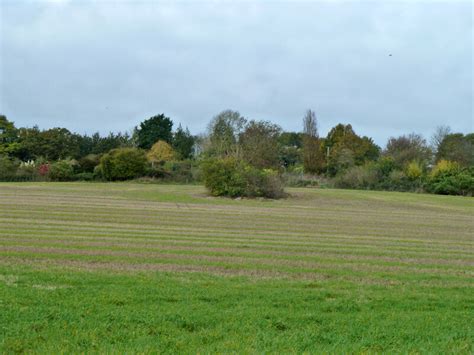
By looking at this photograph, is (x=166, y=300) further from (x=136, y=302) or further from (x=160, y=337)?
(x=160, y=337)

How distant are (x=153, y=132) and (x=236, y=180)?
57312 mm

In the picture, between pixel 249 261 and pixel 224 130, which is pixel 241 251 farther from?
pixel 224 130

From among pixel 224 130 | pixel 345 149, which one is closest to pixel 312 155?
pixel 345 149

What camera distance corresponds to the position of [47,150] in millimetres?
83812

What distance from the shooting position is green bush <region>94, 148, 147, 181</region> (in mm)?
68875

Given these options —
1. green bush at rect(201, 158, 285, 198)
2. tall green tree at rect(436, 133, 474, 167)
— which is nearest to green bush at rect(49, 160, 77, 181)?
green bush at rect(201, 158, 285, 198)

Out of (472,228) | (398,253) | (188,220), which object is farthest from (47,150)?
(398,253)

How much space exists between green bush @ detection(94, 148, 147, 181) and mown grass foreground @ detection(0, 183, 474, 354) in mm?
45778

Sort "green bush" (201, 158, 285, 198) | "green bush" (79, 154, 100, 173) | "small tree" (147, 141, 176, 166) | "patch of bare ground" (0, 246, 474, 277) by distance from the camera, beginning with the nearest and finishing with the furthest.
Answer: "patch of bare ground" (0, 246, 474, 277)
"green bush" (201, 158, 285, 198)
"green bush" (79, 154, 100, 173)
"small tree" (147, 141, 176, 166)

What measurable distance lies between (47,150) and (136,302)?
79.9m

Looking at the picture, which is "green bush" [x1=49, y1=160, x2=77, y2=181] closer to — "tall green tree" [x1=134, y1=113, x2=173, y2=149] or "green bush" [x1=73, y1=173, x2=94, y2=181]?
"green bush" [x1=73, y1=173, x2=94, y2=181]

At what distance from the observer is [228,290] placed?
9.92 m

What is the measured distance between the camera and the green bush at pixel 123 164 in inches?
2712

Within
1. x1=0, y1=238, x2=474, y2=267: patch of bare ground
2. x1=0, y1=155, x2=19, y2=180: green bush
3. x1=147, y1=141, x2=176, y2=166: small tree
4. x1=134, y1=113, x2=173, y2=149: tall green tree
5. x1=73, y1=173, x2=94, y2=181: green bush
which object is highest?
x1=134, y1=113, x2=173, y2=149: tall green tree
